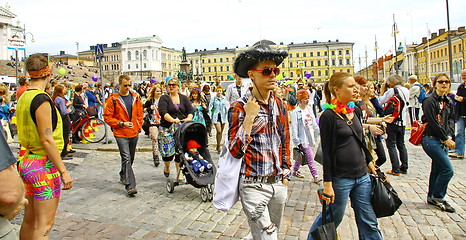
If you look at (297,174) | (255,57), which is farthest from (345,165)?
(297,174)

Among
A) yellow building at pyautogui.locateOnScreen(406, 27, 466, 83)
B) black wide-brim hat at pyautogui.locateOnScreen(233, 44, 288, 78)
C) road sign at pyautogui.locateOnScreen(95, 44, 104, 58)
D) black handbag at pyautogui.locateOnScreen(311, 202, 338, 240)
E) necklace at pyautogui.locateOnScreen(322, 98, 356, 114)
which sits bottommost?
black handbag at pyautogui.locateOnScreen(311, 202, 338, 240)

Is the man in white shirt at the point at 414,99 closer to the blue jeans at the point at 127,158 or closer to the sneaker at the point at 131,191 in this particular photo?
the blue jeans at the point at 127,158

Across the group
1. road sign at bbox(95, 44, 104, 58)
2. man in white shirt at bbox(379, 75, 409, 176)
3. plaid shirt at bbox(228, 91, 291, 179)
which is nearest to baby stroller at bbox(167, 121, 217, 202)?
plaid shirt at bbox(228, 91, 291, 179)

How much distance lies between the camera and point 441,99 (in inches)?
211

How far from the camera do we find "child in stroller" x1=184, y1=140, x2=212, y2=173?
604cm

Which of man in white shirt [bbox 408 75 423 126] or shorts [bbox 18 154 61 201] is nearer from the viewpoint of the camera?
shorts [bbox 18 154 61 201]

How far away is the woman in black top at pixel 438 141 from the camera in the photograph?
5.13 m

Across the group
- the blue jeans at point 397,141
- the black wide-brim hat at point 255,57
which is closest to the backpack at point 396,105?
the blue jeans at point 397,141

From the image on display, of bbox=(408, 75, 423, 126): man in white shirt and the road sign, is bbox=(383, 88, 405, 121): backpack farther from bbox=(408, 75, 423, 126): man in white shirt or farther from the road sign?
the road sign

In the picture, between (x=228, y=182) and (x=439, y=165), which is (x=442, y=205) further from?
(x=228, y=182)

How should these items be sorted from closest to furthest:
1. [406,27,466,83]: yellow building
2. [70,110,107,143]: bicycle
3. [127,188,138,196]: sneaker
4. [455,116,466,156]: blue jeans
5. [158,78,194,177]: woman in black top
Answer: [127,188,138,196]: sneaker < [158,78,194,177]: woman in black top < [455,116,466,156]: blue jeans < [70,110,107,143]: bicycle < [406,27,466,83]: yellow building

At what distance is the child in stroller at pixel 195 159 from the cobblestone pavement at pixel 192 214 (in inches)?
20.2

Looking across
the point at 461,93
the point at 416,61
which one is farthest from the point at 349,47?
the point at 461,93

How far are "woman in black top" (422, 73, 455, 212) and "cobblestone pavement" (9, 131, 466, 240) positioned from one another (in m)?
0.25
